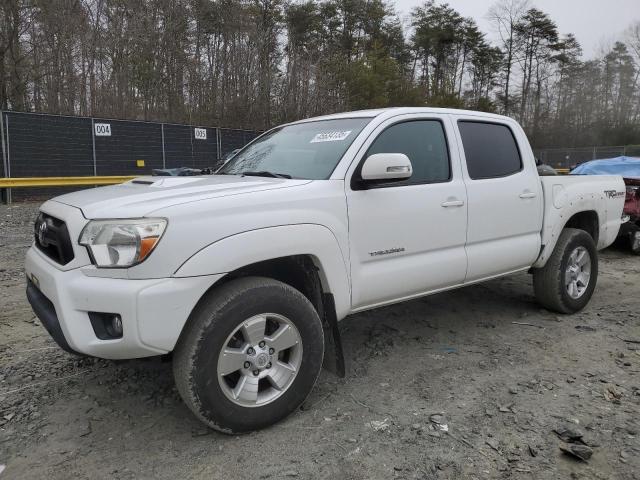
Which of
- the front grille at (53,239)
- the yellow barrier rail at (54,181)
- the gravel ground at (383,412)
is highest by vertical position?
the yellow barrier rail at (54,181)

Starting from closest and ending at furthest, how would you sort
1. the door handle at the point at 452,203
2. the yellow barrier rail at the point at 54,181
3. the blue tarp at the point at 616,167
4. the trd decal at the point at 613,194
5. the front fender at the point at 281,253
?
the front fender at the point at 281,253 → the door handle at the point at 452,203 → the trd decal at the point at 613,194 → the blue tarp at the point at 616,167 → the yellow barrier rail at the point at 54,181

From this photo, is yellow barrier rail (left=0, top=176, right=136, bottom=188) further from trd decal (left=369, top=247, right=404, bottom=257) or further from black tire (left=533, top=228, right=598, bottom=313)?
Answer: trd decal (left=369, top=247, right=404, bottom=257)

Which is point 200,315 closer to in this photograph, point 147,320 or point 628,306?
point 147,320

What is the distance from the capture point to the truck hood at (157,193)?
2.50 meters

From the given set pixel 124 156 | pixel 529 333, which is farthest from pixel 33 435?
pixel 124 156

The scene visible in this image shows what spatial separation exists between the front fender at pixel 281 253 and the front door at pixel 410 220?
12cm

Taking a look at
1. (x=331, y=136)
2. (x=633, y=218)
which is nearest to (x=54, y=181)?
(x=331, y=136)

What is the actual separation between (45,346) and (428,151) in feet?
10.9

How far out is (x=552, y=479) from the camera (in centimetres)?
239

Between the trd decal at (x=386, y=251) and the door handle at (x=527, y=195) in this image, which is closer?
the trd decal at (x=386, y=251)

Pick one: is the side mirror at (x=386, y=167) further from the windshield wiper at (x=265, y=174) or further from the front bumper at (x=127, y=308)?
the front bumper at (x=127, y=308)

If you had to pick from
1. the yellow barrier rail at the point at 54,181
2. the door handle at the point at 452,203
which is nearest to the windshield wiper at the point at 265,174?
the door handle at the point at 452,203

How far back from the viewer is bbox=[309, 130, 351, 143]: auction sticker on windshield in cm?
344

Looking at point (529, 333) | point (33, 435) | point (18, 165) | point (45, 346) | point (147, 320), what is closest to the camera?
point (147, 320)
